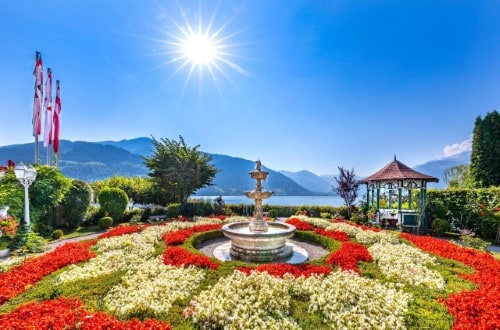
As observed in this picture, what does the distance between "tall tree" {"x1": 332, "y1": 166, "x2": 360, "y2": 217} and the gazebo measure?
910 millimetres

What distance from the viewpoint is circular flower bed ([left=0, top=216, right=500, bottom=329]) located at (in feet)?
11.6

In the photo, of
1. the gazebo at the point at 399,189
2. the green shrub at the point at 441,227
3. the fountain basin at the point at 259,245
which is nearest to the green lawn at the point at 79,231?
the fountain basin at the point at 259,245

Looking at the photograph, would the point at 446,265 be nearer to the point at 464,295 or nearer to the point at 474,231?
the point at 464,295

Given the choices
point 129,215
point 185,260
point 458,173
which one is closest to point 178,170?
point 129,215

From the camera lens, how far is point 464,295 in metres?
4.27

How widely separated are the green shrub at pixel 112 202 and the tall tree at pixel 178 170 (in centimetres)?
292

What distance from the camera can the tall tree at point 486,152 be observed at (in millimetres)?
19891

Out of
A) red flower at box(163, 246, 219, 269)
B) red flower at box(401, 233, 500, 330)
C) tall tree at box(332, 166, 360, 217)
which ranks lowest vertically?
red flower at box(163, 246, 219, 269)

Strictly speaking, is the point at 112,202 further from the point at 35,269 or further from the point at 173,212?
the point at 35,269

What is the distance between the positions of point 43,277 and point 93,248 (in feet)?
7.26

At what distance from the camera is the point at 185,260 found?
235 inches

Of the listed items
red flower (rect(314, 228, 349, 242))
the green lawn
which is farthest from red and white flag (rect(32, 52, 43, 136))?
red flower (rect(314, 228, 349, 242))

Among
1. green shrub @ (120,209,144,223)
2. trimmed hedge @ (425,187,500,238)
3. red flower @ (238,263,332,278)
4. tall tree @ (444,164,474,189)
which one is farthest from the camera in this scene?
tall tree @ (444,164,474,189)

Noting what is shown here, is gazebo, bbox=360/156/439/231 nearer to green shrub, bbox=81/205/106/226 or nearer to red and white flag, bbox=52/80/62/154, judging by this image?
green shrub, bbox=81/205/106/226
